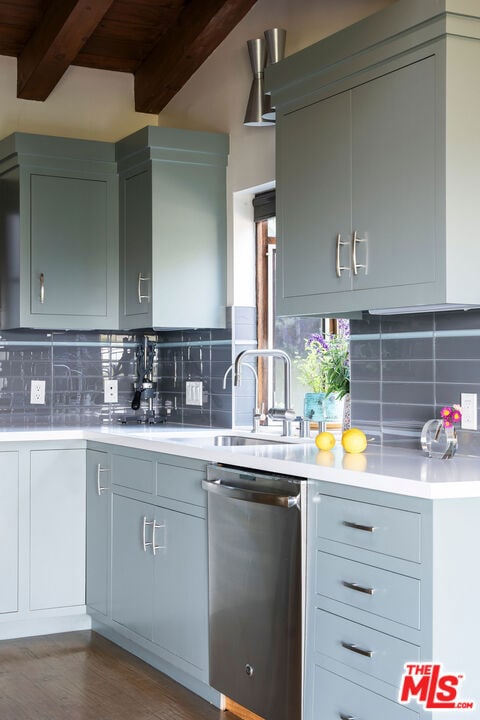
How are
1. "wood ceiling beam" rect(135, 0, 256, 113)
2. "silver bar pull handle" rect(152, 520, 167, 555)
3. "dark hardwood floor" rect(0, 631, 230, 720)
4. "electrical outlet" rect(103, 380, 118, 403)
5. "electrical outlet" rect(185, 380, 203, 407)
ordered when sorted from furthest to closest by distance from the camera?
1. "electrical outlet" rect(103, 380, 118, 403)
2. "electrical outlet" rect(185, 380, 203, 407)
3. "wood ceiling beam" rect(135, 0, 256, 113)
4. "silver bar pull handle" rect(152, 520, 167, 555)
5. "dark hardwood floor" rect(0, 631, 230, 720)

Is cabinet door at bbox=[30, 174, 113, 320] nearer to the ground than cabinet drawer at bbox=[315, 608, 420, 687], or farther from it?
farther from it

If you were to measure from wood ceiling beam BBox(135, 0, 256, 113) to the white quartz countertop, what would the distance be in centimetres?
193

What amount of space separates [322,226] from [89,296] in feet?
6.13

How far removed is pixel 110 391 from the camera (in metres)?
5.20

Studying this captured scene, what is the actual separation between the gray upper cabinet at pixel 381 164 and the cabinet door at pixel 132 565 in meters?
1.09

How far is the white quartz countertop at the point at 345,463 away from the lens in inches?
94.3

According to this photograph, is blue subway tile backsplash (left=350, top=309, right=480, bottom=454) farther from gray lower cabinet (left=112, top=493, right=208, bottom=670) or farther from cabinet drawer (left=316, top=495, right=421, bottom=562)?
gray lower cabinet (left=112, top=493, right=208, bottom=670)

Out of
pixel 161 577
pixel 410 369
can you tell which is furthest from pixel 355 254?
pixel 161 577

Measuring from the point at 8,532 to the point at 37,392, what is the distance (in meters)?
0.97

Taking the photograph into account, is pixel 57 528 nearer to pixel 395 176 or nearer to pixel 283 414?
pixel 283 414

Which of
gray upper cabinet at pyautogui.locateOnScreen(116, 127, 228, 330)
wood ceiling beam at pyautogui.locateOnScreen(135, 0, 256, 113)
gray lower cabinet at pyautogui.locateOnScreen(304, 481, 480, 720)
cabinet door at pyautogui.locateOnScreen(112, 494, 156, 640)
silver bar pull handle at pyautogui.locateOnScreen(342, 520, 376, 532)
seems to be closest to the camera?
gray lower cabinet at pyautogui.locateOnScreen(304, 481, 480, 720)

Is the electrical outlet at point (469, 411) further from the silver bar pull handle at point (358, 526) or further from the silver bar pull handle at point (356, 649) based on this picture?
the silver bar pull handle at point (356, 649)

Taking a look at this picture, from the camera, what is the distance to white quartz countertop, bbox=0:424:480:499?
7.86 ft

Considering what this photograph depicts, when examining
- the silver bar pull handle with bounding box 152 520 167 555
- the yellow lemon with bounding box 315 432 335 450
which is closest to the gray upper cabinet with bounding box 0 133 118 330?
the silver bar pull handle with bounding box 152 520 167 555
